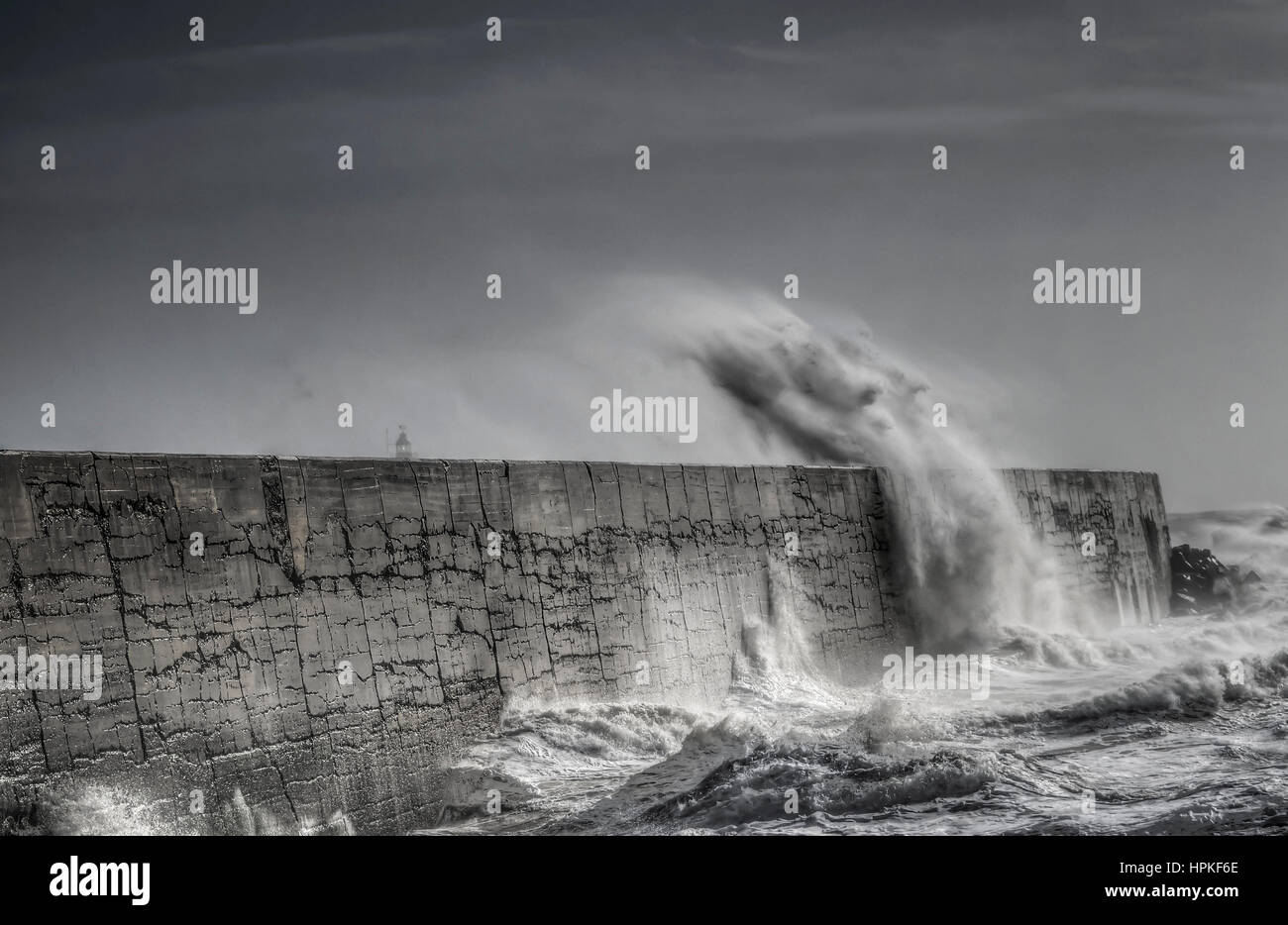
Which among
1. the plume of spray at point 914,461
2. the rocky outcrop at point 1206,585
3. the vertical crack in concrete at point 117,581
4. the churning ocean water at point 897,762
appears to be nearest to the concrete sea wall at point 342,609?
the vertical crack in concrete at point 117,581

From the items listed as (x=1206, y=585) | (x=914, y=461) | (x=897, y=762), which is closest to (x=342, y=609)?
(x=897, y=762)

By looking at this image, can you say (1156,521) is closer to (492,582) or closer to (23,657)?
(492,582)

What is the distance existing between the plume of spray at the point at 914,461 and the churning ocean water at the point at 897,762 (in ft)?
6.52

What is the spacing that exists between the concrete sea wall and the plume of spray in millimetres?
2571

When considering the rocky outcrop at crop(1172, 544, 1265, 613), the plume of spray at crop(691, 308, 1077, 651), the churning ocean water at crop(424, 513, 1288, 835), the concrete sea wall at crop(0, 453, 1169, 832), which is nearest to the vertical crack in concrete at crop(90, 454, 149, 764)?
the concrete sea wall at crop(0, 453, 1169, 832)

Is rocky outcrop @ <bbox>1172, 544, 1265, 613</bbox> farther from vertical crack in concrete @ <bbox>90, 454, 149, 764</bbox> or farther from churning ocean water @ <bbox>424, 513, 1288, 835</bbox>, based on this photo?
vertical crack in concrete @ <bbox>90, 454, 149, 764</bbox>

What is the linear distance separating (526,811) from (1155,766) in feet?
13.5

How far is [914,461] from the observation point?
45.2 ft

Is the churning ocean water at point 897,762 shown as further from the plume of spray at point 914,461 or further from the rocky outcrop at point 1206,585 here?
the rocky outcrop at point 1206,585

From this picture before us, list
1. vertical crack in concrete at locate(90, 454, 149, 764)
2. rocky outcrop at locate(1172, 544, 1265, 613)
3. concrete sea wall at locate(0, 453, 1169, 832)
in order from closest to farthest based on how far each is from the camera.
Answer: concrete sea wall at locate(0, 453, 1169, 832) → vertical crack in concrete at locate(90, 454, 149, 764) → rocky outcrop at locate(1172, 544, 1265, 613)

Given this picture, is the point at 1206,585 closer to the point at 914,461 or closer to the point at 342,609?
the point at 914,461

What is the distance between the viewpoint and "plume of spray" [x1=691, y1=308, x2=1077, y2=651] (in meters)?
13.2

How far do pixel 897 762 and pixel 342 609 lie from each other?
141 inches
